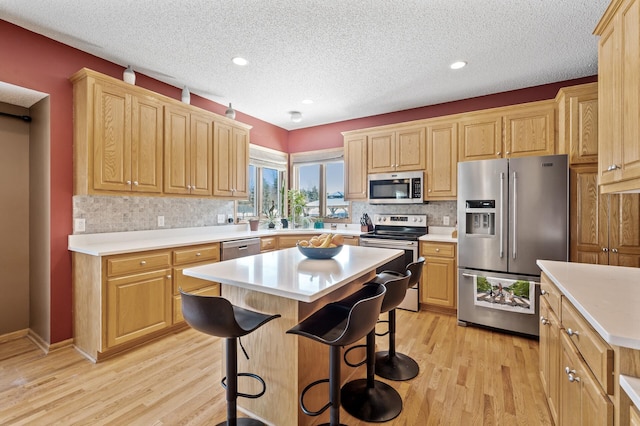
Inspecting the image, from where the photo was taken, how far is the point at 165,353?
104 inches

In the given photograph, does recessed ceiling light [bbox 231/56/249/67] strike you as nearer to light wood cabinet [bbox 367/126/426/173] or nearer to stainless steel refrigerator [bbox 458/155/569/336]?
light wood cabinet [bbox 367/126/426/173]

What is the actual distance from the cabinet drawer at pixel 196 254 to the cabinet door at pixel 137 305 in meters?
0.16

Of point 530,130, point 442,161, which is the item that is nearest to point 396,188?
point 442,161

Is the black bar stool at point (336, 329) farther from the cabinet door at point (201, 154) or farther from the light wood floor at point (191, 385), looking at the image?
the cabinet door at point (201, 154)

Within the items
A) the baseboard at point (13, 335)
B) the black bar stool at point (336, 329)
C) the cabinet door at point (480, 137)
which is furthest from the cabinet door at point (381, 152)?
the baseboard at point (13, 335)

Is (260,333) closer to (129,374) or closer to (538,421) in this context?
(129,374)

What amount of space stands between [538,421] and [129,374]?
2817 mm

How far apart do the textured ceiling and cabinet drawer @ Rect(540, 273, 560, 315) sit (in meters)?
1.96

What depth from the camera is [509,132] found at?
3426mm

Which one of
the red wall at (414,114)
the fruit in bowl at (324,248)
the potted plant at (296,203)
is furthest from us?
the potted plant at (296,203)

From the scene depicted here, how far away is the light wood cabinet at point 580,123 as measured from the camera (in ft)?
9.05

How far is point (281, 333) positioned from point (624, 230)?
119 inches

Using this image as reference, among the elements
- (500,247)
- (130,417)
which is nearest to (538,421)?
(500,247)

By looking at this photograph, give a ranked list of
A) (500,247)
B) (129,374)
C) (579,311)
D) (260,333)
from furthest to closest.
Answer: (500,247) < (129,374) < (260,333) < (579,311)
